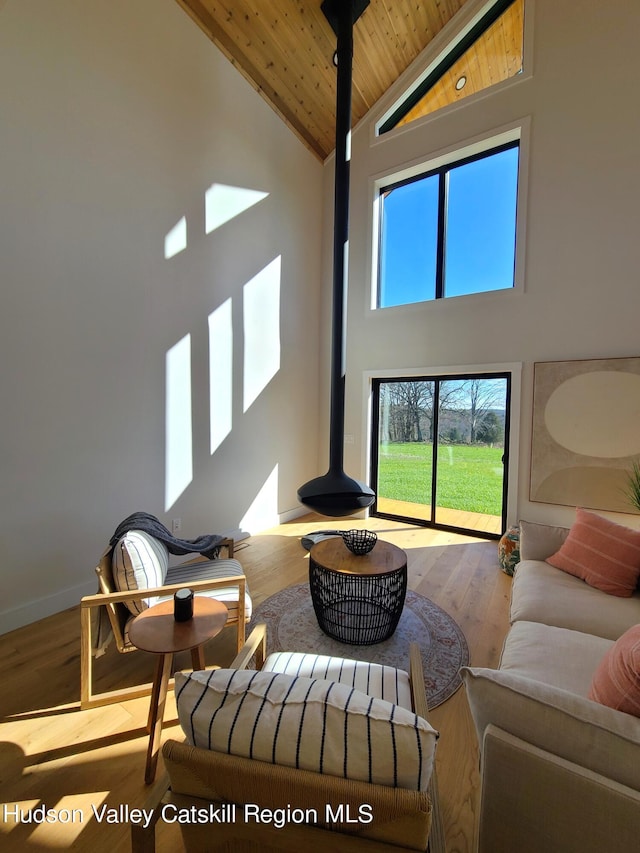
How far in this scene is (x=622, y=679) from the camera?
42.9 inches

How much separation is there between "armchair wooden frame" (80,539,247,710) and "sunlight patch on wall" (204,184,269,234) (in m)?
3.42

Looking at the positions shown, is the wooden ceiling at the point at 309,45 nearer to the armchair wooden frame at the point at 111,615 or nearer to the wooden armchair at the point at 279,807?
the armchair wooden frame at the point at 111,615

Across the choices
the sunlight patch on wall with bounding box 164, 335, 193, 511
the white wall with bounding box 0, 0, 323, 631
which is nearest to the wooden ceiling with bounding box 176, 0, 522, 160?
the white wall with bounding box 0, 0, 323, 631

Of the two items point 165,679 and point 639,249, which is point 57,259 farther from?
point 639,249

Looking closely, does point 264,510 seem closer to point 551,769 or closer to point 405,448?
point 405,448

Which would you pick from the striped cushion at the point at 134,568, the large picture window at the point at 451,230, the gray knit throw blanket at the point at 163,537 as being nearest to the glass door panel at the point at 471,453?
the large picture window at the point at 451,230

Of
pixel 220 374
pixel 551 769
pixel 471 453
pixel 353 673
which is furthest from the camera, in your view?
pixel 471 453

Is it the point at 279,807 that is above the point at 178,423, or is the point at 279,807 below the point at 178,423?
below

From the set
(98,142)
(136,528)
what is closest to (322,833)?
(136,528)

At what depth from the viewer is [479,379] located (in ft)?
14.5

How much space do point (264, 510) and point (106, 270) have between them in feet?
10.2

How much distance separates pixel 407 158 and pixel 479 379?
3.13 meters

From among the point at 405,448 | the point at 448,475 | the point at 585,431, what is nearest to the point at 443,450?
the point at 448,475

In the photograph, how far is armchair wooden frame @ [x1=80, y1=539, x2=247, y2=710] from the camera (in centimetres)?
181
